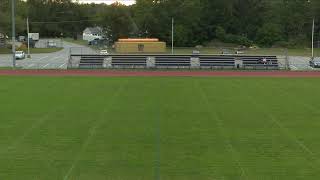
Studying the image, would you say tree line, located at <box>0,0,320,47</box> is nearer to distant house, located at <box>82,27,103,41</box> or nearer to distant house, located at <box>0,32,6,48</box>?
distant house, located at <box>0,32,6,48</box>

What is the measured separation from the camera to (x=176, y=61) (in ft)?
153

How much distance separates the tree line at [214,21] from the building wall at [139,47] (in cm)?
1794

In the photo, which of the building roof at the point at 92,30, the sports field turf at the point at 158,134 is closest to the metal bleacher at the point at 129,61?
the sports field turf at the point at 158,134

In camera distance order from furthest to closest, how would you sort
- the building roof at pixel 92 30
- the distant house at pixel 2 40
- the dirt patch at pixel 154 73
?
the building roof at pixel 92 30 → the distant house at pixel 2 40 → the dirt patch at pixel 154 73

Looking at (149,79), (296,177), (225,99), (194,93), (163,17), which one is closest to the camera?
(296,177)

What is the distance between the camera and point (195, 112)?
19.7 meters

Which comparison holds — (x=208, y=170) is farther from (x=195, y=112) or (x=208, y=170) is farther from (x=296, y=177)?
(x=195, y=112)

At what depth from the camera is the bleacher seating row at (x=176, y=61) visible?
45906mm

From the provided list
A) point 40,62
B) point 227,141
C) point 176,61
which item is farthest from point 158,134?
point 40,62

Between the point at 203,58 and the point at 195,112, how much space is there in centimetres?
2773

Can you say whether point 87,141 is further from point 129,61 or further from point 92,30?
point 92,30

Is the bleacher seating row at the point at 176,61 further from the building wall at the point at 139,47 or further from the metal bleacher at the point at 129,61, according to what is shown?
the building wall at the point at 139,47

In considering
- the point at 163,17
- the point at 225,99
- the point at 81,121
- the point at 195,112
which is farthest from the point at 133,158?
the point at 163,17

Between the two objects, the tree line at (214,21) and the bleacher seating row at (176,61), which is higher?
the tree line at (214,21)
